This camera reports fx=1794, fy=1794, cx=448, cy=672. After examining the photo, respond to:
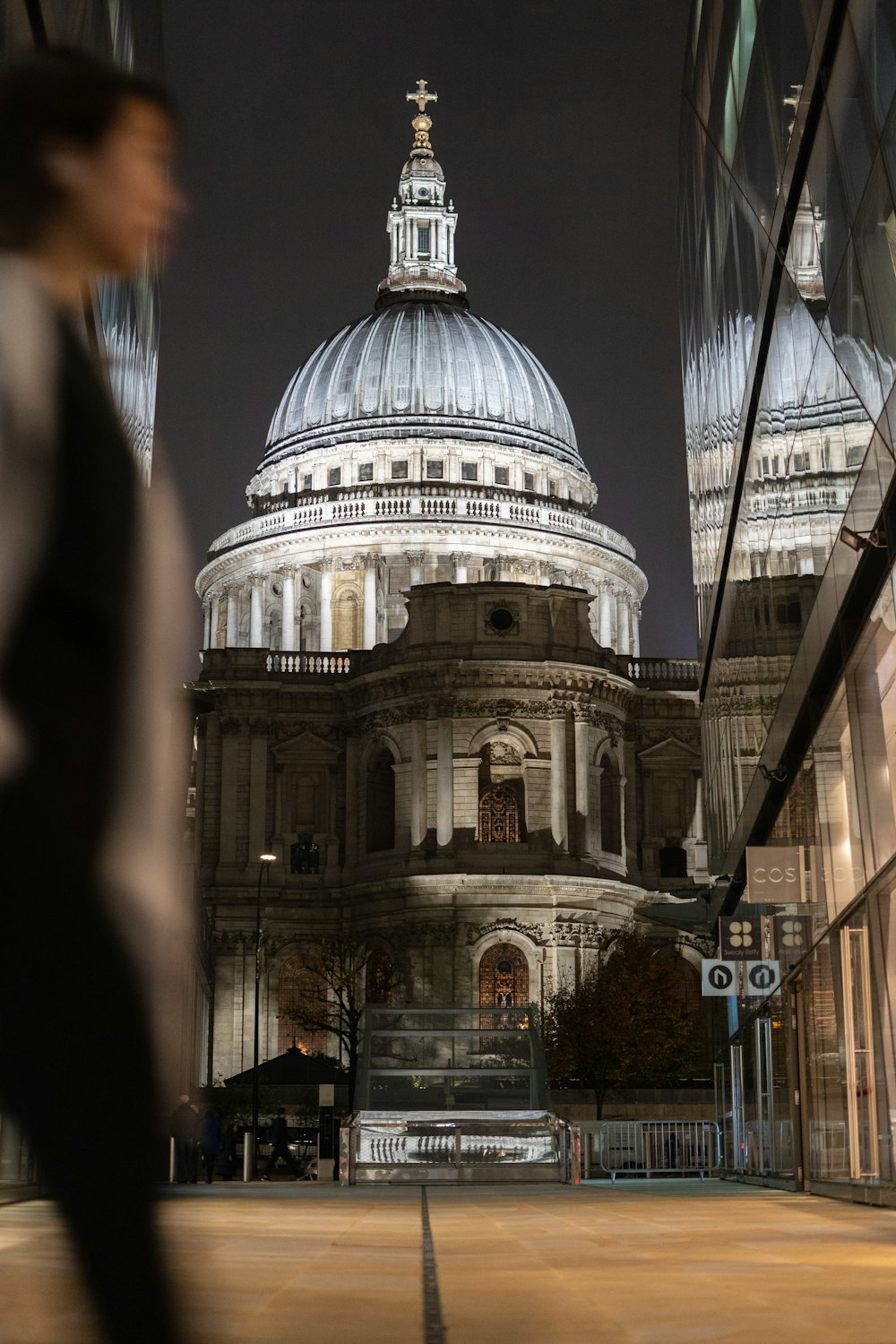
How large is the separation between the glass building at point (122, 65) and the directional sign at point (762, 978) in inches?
444

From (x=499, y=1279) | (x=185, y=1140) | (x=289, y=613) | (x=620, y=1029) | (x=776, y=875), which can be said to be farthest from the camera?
(x=289, y=613)

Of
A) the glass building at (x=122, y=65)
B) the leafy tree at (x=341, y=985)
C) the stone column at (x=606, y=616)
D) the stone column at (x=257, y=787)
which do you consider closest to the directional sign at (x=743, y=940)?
the glass building at (x=122, y=65)

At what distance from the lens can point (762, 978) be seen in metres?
26.0

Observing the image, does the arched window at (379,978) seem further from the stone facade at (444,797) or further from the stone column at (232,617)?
the stone column at (232,617)

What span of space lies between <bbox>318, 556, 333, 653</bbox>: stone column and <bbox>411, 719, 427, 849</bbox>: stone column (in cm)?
1963

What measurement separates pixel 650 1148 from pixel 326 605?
59.6 metres

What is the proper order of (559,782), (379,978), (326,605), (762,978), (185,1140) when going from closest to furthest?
1. (762,978)
2. (185,1140)
3. (559,782)
4. (379,978)
5. (326,605)

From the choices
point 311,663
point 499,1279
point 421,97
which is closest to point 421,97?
point 421,97

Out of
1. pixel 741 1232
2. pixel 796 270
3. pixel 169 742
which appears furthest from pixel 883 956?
pixel 169 742

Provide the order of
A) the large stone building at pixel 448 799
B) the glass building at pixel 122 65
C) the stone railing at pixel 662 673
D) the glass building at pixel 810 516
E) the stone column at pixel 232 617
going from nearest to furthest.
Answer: the glass building at pixel 122 65
the glass building at pixel 810 516
the large stone building at pixel 448 799
the stone railing at pixel 662 673
the stone column at pixel 232 617

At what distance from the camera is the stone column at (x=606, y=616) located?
95.9 metres

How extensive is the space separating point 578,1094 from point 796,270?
4668 centimetres

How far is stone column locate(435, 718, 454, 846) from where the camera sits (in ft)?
231

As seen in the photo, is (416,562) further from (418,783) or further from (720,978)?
(720,978)
